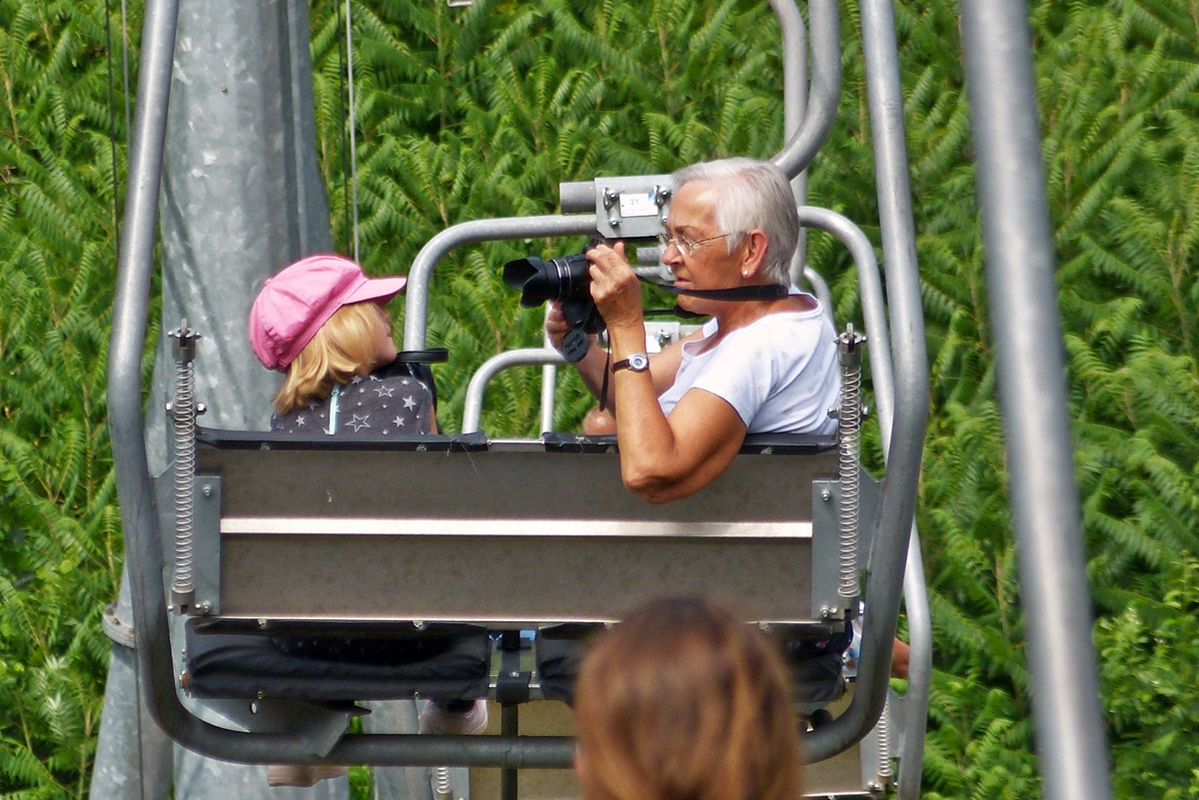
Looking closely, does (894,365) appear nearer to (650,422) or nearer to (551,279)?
(650,422)

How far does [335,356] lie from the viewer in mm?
2863

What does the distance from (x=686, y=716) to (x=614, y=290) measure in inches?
55.0

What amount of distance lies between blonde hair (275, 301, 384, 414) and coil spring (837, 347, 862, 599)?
2.78ft

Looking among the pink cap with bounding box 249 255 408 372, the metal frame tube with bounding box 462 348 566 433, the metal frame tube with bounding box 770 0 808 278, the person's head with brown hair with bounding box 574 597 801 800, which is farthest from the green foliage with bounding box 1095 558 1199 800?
the person's head with brown hair with bounding box 574 597 801 800

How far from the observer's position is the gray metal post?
3.42 ft

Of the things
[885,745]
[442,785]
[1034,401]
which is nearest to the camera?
[1034,401]

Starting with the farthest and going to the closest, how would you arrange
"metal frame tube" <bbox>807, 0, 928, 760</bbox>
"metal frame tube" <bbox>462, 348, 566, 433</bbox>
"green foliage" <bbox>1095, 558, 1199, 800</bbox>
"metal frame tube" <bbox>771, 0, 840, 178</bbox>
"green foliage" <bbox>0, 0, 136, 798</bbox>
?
"green foliage" <bbox>0, 0, 136, 798</bbox> < "green foliage" <bbox>1095, 558, 1199, 800</bbox> < "metal frame tube" <bbox>462, 348, 566, 433</bbox> < "metal frame tube" <bbox>771, 0, 840, 178</bbox> < "metal frame tube" <bbox>807, 0, 928, 760</bbox>

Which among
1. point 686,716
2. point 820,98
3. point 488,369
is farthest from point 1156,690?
point 686,716

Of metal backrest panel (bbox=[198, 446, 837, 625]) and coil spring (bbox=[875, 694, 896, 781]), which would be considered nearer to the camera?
metal backrest panel (bbox=[198, 446, 837, 625])

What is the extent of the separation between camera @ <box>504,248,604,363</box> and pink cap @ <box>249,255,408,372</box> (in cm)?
26

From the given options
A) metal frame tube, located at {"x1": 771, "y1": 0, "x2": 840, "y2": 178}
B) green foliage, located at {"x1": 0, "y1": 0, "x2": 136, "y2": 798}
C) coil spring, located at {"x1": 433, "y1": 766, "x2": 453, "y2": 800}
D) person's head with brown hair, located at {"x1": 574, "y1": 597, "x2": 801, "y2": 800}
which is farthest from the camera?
green foliage, located at {"x1": 0, "y1": 0, "x2": 136, "y2": 798}

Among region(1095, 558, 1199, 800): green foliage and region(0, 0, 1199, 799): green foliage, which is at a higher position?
region(0, 0, 1199, 799): green foliage

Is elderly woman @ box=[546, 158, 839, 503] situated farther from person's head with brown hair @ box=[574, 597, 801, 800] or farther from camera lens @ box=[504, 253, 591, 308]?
person's head with brown hair @ box=[574, 597, 801, 800]

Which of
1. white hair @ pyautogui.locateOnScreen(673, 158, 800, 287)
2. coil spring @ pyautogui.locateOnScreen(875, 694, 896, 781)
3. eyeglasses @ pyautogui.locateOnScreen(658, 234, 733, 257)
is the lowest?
coil spring @ pyautogui.locateOnScreen(875, 694, 896, 781)
